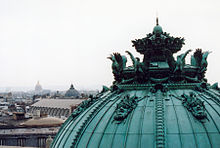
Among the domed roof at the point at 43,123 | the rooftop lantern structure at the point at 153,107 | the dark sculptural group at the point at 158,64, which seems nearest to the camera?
the rooftop lantern structure at the point at 153,107

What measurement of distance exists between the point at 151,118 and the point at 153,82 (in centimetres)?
173

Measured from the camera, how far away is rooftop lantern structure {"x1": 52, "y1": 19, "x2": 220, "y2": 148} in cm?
993

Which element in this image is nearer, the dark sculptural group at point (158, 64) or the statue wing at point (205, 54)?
the dark sculptural group at point (158, 64)

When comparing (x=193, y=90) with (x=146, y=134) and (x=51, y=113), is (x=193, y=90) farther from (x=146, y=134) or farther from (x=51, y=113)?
(x=51, y=113)

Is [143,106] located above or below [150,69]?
below

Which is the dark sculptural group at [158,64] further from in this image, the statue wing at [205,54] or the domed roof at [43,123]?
the domed roof at [43,123]

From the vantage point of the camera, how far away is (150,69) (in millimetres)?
11844

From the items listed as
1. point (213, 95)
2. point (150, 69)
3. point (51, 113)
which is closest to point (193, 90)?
point (213, 95)

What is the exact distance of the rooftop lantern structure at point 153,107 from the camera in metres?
9.93

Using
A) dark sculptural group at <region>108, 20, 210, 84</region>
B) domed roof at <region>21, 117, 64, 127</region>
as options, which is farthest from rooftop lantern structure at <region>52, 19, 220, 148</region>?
domed roof at <region>21, 117, 64, 127</region>

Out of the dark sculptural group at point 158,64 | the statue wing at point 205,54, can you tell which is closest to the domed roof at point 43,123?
the dark sculptural group at point 158,64

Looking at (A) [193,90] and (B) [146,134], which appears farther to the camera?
(A) [193,90]

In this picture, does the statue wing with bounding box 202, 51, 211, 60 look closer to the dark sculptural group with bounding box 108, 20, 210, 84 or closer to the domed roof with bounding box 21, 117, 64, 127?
the dark sculptural group with bounding box 108, 20, 210, 84

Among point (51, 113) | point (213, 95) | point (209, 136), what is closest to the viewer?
point (209, 136)
